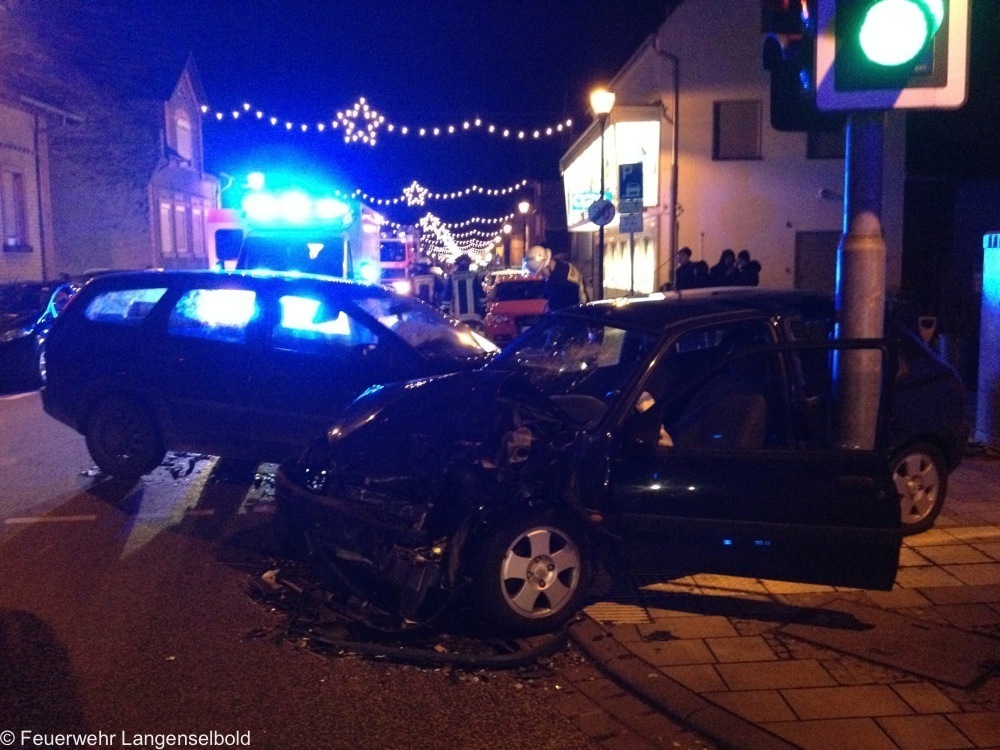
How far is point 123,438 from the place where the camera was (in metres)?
8.96

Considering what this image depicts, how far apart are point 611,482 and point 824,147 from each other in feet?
70.8

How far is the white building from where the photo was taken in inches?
965

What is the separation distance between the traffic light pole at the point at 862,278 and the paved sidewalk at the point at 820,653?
3.21 ft

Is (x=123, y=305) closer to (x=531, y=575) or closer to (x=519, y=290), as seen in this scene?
(x=531, y=575)

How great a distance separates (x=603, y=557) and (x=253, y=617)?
194cm

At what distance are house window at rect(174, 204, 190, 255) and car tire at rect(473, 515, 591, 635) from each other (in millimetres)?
32800

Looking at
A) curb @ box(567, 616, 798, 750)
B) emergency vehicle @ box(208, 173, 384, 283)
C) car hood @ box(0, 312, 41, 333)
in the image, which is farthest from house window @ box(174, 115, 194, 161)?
curb @ box(567, 616, 798, 750)

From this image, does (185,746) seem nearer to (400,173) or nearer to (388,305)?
(388,305)

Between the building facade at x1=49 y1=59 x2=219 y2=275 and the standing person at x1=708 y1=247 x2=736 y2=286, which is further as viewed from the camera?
the building facade at x1=49 y1=59 x2=219 y2=275

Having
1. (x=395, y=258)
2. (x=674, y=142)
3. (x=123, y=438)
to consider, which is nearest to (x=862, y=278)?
(x=123, y=438)

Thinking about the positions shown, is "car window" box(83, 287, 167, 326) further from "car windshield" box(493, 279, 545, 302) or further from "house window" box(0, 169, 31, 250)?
"house window" box(0, 169, 31, 250)

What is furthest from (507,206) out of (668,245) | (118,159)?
(668,245)

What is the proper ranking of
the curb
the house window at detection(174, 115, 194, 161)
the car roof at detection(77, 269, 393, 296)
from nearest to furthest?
the curb → the car roof at detection(77, 269, 393, 296) → the house window at detection(174, 115, 194, 161)

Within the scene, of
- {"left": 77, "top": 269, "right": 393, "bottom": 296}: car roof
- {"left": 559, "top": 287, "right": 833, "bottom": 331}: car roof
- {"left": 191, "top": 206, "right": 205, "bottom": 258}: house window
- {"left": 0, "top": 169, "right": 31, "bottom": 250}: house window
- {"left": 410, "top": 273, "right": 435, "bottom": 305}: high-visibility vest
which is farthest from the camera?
{"left": 191, "top": 206, "right": 205, "bottom": 258}: house window
